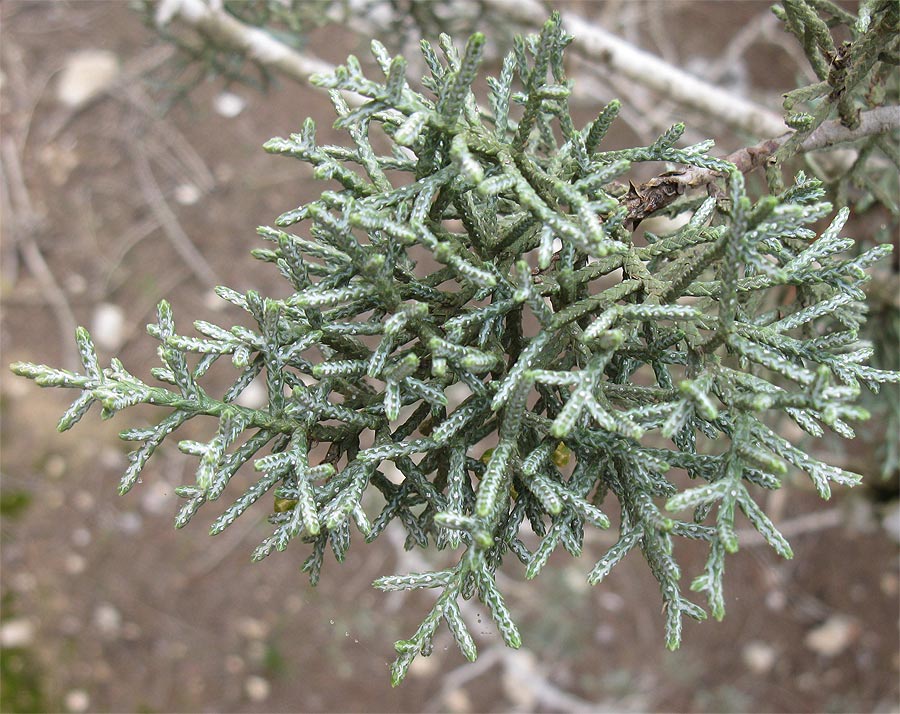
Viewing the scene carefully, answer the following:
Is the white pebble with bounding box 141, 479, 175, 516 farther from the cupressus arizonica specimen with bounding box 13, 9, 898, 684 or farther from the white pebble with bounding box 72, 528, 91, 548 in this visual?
the cupressus arizonica specimen with bounding box 13, 9, 898, 684

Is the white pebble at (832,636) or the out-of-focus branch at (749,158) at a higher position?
the out-of-focus branch at (749,158)

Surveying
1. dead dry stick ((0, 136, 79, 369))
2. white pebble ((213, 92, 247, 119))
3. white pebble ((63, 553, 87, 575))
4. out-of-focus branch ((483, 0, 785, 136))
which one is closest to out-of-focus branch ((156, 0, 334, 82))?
out-of-focus branch ((483, 0, 785, 136))

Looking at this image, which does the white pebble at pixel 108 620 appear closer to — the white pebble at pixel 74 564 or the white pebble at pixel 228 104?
the white pebble at pixel 74 564

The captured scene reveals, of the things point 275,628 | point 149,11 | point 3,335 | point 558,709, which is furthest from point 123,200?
point 558,709

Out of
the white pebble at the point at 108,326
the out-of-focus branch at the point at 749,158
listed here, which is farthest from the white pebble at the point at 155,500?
the out-of-focus branch at the point at 749,158

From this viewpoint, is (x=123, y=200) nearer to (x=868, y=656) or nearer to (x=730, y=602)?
(x=730, y=602)

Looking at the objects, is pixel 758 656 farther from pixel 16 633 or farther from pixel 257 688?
pixel 16 633

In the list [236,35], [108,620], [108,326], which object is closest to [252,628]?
[108,620]
